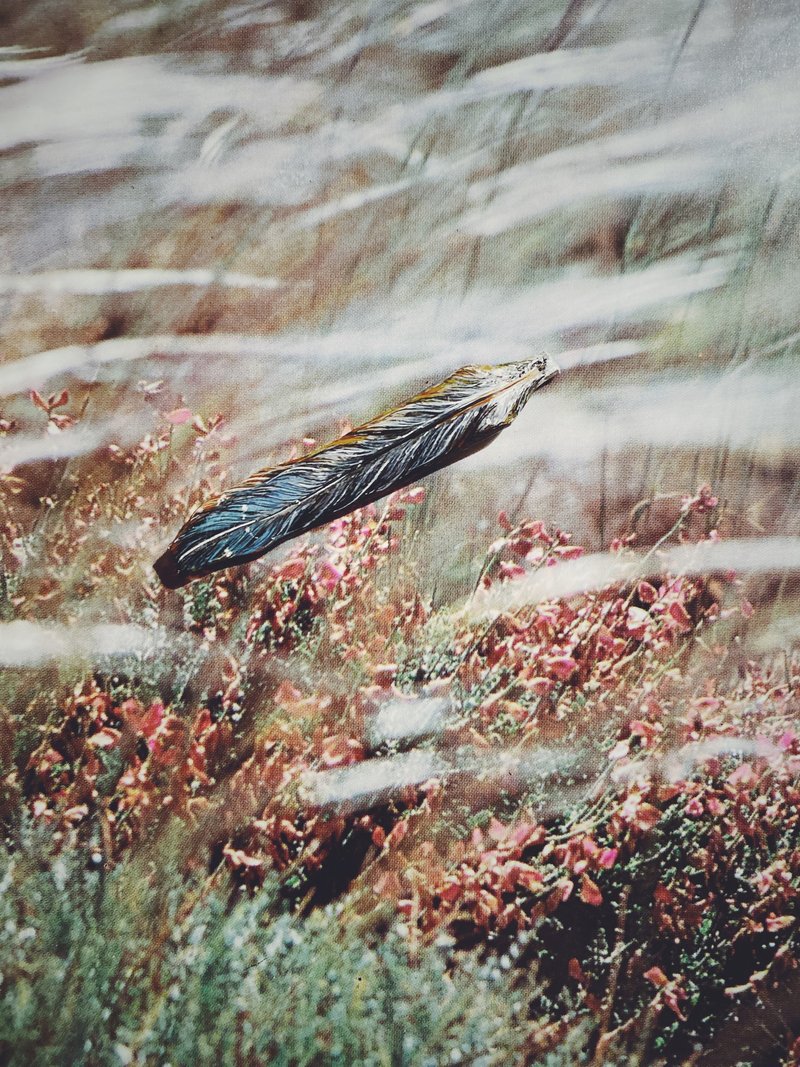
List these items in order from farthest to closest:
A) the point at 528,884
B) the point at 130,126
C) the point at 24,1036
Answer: the point at 130,126, the point at 528,884, the point at 24,1036

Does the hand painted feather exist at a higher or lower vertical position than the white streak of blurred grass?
higher

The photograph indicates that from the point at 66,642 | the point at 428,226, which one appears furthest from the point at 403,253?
the point at 66,642

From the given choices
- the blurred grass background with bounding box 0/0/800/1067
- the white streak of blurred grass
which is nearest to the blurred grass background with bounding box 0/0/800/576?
the blurred grass background with bounding box 0/0/800/1067

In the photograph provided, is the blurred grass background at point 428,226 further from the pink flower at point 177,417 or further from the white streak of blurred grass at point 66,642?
the white streak of blurred grass at point 66,642

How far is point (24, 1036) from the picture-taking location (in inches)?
27.6

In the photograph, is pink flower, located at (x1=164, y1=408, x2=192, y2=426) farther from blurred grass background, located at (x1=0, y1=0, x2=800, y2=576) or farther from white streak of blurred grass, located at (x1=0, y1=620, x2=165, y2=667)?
white streak of blurred grass, located at (x1=0, y1=620, x2=165, y2=667)

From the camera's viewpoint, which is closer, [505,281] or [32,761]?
[32,761]

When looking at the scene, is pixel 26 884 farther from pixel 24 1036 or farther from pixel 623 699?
pixel 623 699

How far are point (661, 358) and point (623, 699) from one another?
14.8 inches

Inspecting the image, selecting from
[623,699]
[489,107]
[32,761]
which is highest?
[489,107]

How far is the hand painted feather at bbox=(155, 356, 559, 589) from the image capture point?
830 millimetres

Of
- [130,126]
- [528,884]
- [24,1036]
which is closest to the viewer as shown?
[24,1036]

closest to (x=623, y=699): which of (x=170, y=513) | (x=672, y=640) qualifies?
(x=672, y=640)

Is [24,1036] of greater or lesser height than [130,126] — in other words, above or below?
below
